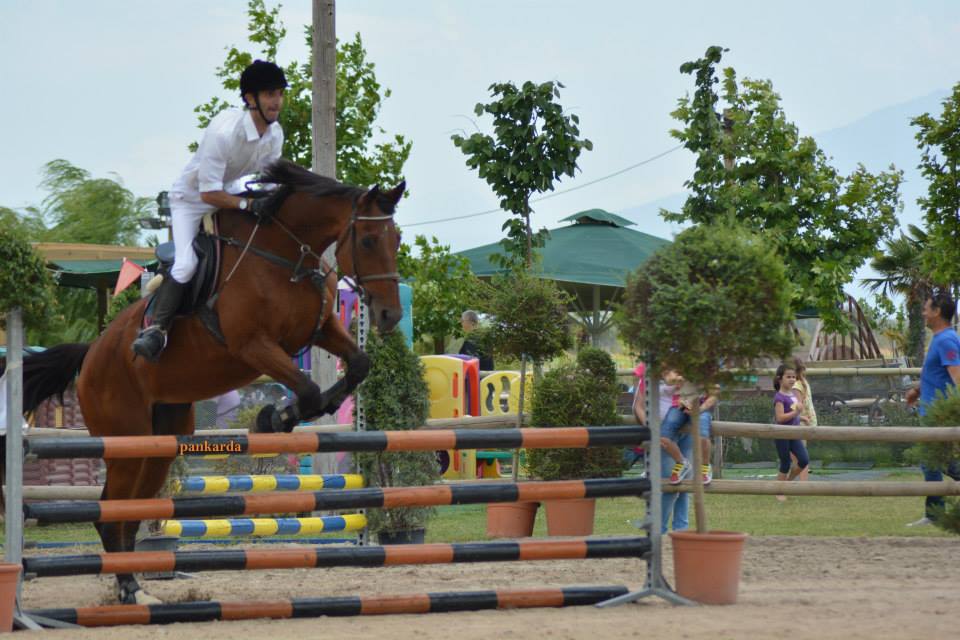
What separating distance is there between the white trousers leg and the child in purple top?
7271 millimetres

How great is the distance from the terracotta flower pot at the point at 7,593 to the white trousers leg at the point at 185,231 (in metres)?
1.48

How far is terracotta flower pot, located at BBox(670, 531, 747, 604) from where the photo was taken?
531cm

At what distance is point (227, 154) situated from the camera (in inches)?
221

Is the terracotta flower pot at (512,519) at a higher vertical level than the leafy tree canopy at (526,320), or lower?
lower

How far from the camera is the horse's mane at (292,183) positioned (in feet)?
18.1

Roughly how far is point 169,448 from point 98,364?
1346 mm

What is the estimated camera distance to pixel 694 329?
16.9ft

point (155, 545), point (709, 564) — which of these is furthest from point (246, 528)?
point (709, 564)

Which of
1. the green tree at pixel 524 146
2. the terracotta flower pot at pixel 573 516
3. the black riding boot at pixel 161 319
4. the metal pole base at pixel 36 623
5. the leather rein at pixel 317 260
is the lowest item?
the metal pole base at pixel 36 623

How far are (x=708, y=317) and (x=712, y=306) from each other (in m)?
0.06

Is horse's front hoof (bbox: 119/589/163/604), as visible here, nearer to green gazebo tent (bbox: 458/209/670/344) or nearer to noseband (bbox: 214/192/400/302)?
noseband (bbox: 214/192/400/302)

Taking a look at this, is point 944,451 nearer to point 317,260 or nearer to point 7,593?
point 317,260

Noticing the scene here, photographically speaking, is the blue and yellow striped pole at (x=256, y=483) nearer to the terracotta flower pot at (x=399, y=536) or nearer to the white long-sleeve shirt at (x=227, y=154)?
the terracotta flower pot at (x=399, y=536)

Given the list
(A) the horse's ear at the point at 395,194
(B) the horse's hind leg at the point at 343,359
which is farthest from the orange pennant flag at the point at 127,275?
(A) the horse's ear at the point at 395,194
